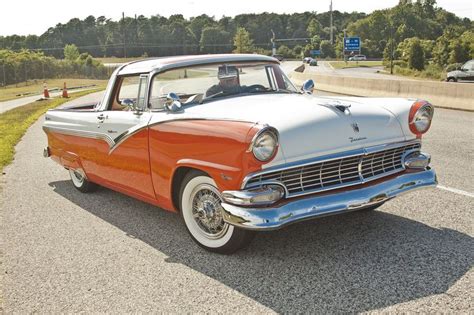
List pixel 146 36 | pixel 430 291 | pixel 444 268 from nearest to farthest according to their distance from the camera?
pixel 430 291
pixel 444 268
pixel 146 36

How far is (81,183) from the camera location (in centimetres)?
635

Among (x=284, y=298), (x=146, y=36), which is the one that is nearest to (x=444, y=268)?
(x=284, y=298)

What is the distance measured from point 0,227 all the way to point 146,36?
145 m

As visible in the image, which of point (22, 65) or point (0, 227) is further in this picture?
point (22, 65)

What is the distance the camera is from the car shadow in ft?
10.5

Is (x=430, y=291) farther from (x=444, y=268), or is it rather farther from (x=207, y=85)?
(x=207, y=85)

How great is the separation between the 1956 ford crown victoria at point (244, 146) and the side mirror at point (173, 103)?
0.06 feet

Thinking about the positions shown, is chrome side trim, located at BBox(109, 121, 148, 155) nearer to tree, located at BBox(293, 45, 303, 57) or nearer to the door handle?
the door handle

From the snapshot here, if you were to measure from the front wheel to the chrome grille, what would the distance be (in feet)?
1.51

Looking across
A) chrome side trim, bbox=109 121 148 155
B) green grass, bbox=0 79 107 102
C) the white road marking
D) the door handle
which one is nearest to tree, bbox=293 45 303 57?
green grass, bbox=0 79 107 102

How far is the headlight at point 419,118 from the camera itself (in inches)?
171

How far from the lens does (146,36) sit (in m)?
144

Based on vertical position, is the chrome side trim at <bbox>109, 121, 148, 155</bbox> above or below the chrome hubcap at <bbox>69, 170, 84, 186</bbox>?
above

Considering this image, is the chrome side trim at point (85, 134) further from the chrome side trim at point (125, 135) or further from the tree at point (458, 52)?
the tree at point (458, 52)
